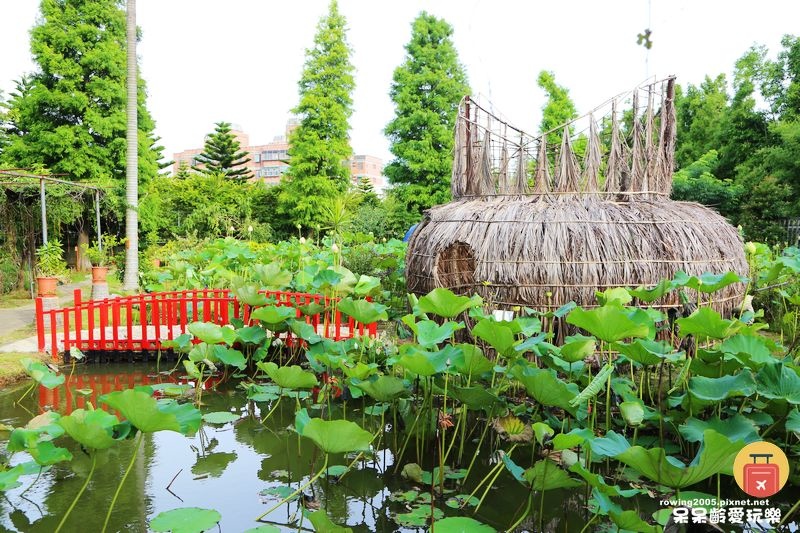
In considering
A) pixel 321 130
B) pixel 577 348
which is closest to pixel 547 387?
pixel 577 348

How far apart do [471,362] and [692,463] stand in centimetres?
169

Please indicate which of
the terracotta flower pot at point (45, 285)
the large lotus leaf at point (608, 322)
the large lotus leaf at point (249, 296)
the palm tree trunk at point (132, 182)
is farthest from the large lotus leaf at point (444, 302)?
the palm tree trunk at point (132, 182)

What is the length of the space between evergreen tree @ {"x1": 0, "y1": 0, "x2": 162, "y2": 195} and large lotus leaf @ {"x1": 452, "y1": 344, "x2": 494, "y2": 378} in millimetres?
13887

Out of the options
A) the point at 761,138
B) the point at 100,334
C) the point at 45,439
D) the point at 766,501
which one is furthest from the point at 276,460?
the point at 761,138

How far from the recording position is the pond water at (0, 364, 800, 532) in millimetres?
3773

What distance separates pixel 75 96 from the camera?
15.7 metres

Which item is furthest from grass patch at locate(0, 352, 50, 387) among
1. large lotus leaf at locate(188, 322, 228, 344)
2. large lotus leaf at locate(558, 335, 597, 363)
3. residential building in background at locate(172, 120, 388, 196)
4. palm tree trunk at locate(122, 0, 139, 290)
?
residential building in background at locate(172, 120, 388, 196)

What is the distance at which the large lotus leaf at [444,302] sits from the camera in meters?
4.18

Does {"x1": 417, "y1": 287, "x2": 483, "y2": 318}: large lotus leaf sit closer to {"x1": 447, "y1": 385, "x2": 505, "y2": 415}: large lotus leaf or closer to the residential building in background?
{"x1": 447, "y1": 385, "x2": 505, "y2": 415}: large lotus leaf

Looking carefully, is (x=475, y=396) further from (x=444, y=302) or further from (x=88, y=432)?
(x=88, y=432)

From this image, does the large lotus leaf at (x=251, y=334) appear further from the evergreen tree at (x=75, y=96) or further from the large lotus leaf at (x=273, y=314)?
the evergreen tree at (x=75, y=96)

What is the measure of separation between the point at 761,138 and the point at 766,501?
63.7 feet

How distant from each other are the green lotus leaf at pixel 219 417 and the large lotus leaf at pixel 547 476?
128 inches

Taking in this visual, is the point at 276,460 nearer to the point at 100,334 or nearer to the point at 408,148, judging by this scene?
the point at 100,334
